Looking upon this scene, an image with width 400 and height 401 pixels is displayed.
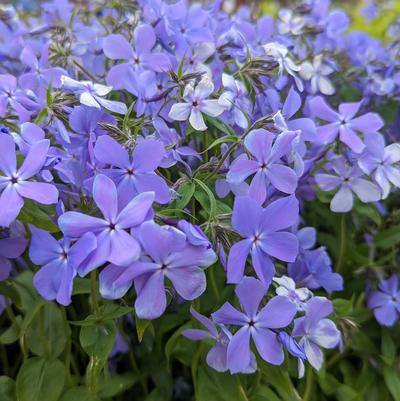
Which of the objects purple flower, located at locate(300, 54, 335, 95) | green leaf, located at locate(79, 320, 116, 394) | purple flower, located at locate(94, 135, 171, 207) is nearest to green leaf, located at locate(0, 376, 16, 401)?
green leaf, located at locate(79, 320, 116, 394)

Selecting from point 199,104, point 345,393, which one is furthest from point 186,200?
point 345,393

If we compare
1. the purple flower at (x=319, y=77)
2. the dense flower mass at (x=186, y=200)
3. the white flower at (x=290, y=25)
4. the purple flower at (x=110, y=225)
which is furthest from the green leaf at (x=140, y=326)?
the white flower at (x=290, y=25)

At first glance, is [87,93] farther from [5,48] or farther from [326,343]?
[5,48]

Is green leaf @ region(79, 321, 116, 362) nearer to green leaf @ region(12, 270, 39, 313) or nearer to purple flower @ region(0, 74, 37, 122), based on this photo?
green leaf @ region(12, 270, 39, 313)

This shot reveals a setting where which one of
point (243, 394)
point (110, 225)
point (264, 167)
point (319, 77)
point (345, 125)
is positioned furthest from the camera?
point (319, 77)

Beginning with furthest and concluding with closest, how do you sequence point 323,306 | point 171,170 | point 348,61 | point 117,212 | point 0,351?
1. point 348,61
2. point 0,351
3. point 171,170
4. point 323,306
5. point 117,212

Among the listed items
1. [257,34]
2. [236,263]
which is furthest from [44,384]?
[257,34]

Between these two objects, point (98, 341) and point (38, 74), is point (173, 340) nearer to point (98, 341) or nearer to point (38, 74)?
point (98, 341)
